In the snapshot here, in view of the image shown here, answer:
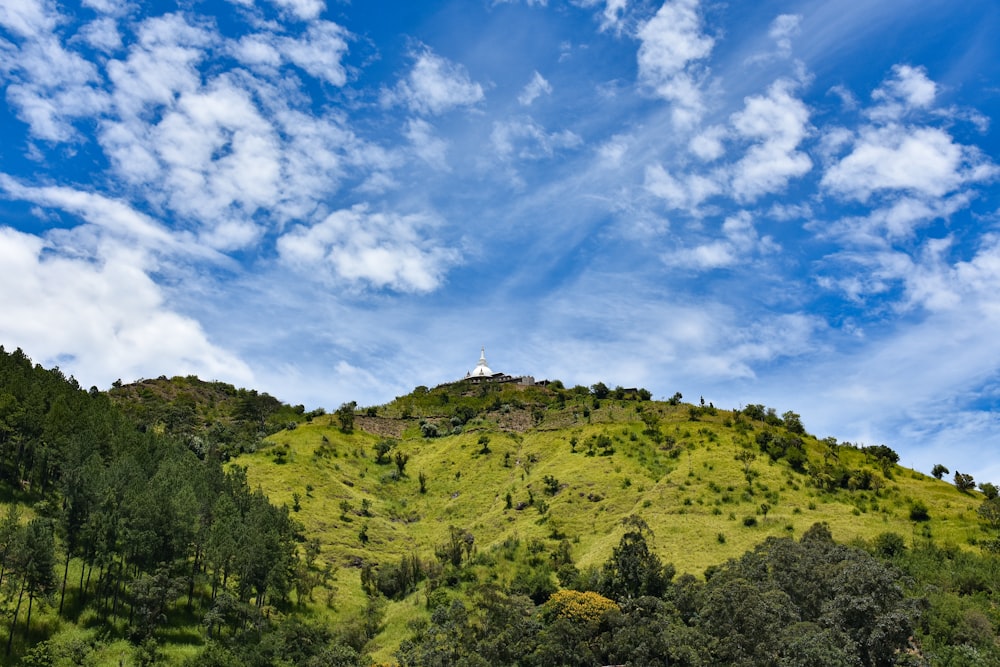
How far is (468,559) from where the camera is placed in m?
61.2

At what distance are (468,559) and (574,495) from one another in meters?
15.9

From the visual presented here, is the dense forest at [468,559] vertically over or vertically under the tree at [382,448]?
under

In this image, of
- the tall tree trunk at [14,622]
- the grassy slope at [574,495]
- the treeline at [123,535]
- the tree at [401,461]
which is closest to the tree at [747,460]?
the grassy slope at [574,495]

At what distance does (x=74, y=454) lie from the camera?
5350 cm

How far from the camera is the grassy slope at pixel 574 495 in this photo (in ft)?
189

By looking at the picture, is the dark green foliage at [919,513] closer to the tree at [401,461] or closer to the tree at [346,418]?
the tree at [401,461]

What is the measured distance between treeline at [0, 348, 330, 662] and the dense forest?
19 cm

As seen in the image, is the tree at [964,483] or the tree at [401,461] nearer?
the tree at [964,483]

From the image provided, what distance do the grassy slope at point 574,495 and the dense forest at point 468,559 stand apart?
15.0 inches

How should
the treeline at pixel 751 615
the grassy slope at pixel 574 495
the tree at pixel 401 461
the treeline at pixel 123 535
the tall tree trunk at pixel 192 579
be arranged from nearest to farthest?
1. the treeline at pixel 751 615
2. the treeline at pixel 123 535
3. the tall tree trunk at pixel 192 579
4. the grassy slope at pixel 574 495
5. the tree at pixel 401 461

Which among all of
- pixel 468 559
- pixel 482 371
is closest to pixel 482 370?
pixel 482 371

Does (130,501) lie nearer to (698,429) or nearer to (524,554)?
(524,554)

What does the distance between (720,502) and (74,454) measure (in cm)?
5566

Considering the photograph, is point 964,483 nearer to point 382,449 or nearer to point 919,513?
point 919,513
